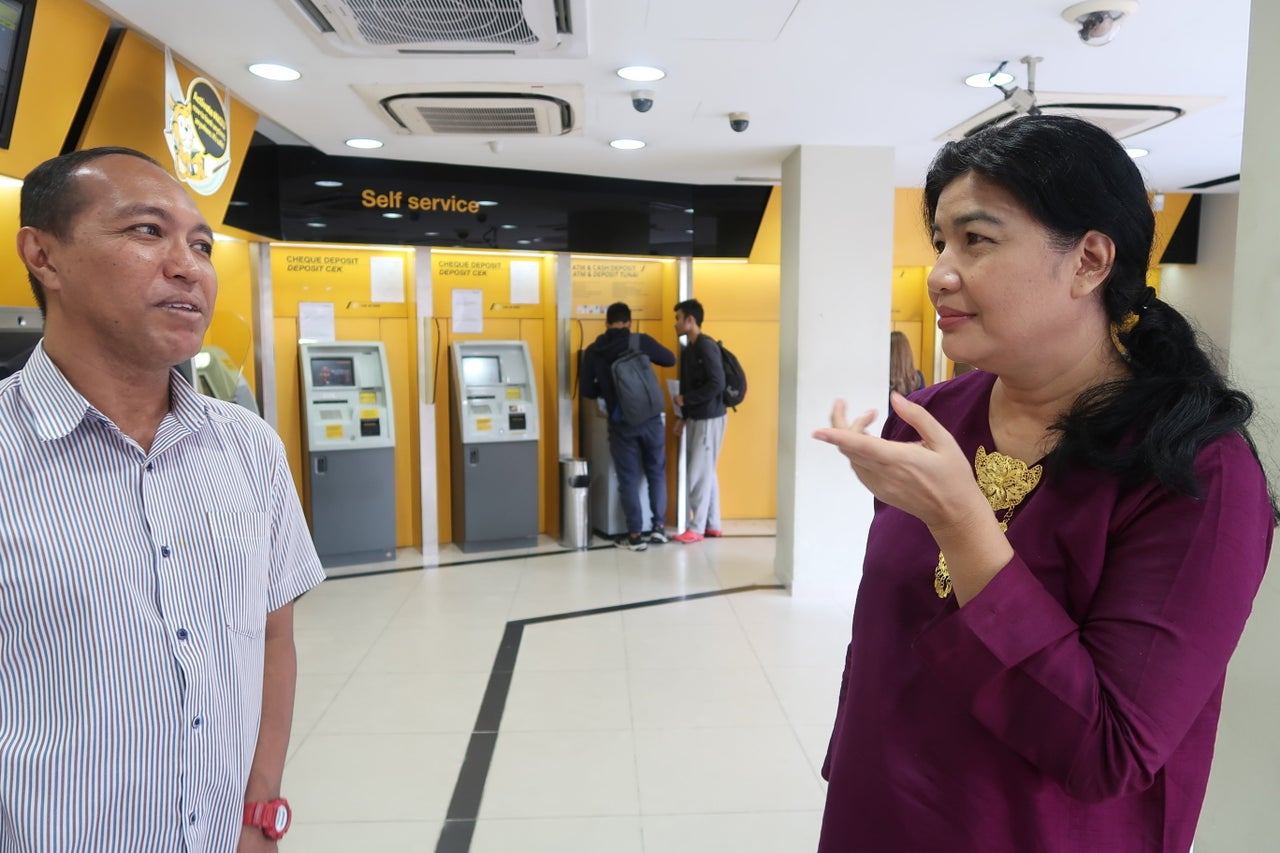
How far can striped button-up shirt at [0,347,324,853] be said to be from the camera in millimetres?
1105

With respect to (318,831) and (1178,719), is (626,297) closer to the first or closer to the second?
(318,831)

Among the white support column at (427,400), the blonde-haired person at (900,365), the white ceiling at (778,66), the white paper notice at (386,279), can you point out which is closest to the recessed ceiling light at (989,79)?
the white ceiling at (778,66)

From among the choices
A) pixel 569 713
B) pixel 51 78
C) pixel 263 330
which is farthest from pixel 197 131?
pixel 569 713

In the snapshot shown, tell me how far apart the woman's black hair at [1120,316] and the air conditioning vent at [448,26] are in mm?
2288

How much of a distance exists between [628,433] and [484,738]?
325cm

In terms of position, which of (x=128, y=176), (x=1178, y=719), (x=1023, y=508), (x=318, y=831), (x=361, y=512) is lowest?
(x=318, y=831)

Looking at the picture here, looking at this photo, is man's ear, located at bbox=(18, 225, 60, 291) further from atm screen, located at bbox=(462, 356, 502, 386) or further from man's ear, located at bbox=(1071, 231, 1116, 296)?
atm screen, located at bbox=(462, 356, 502, 386)

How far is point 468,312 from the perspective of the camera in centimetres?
645

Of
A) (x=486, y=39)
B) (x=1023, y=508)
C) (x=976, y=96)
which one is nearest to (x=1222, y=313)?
(x=976, y=96)

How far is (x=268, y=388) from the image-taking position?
5.78 m

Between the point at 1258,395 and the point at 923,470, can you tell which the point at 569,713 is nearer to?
the point at 1258,395

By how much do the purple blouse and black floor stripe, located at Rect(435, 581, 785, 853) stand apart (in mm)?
1879

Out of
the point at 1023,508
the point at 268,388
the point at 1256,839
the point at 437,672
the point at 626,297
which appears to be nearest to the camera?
the point at 1023,508

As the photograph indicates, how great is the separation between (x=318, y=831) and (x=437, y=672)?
1296mm
